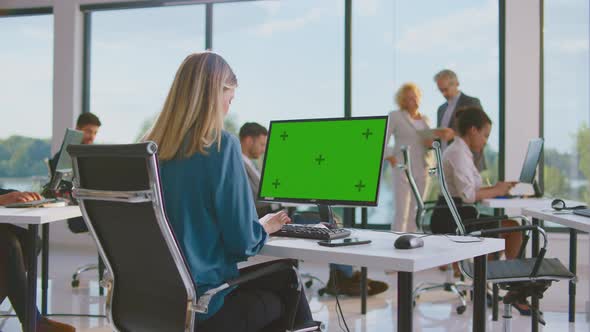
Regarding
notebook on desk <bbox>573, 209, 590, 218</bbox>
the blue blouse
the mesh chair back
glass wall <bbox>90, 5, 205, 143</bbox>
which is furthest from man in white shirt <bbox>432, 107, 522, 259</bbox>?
glass wall <bbox>90, 5, 205, 143</bbox>

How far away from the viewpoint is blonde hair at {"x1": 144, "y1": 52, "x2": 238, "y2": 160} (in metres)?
1.89

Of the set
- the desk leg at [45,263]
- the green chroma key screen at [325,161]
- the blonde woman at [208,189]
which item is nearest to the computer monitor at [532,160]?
the green chroma key screen at [325,161]

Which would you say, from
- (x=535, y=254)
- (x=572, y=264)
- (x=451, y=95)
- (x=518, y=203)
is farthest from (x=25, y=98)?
(x=572, y=264)

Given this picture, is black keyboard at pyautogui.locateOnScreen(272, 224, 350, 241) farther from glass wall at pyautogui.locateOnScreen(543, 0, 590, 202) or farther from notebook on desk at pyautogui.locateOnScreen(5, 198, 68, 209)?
glass wall at pyautogui.locateOnScreen(543, 0, 590, 202)

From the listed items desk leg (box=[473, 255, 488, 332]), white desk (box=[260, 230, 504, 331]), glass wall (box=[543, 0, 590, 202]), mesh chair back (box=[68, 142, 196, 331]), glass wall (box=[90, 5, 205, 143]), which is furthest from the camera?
glass wall (box=[90, 5, 205, 143])

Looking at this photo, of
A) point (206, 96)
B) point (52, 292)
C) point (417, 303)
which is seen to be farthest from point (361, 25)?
point (206, 96)

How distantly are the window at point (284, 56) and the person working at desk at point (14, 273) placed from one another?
3266 mm

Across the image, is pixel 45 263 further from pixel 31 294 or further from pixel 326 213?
pixel 326 213

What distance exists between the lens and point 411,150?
5484 mm

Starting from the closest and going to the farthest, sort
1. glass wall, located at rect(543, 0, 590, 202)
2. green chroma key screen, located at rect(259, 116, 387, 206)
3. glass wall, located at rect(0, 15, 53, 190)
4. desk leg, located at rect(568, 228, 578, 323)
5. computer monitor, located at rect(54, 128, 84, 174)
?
1. green chroma key screen, located at rect(259, 116, 387, 206)
2. computer monitor, located at rect(54, 128, 84, 174)
3. desk leg, located at rect(568, 228, 578, 323)
4. glass wall, located at rect(543, 0, 590, 202)
5. glass wall, located at rect(0, 15, 53, 190)

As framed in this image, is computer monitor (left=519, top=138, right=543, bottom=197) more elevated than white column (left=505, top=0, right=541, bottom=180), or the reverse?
white column (left=505, top=0, right=541, bottom=180)

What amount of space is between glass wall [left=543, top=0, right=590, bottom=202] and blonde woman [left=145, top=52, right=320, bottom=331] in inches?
178

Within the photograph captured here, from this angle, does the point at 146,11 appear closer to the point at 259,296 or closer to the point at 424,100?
the point at 424,100

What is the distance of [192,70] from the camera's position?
6.39 feet
